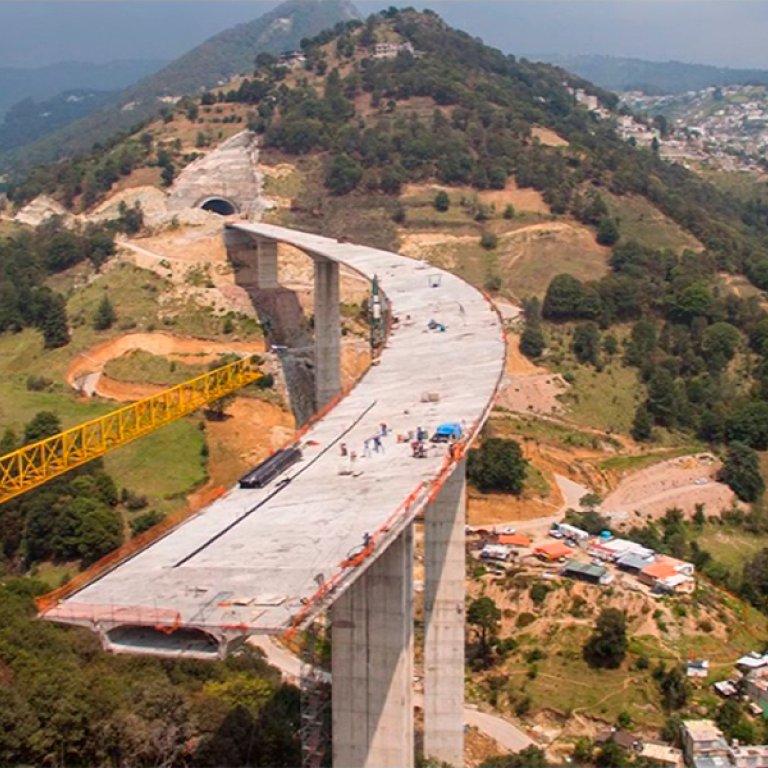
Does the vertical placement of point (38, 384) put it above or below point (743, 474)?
above

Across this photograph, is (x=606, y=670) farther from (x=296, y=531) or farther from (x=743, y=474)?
(x=743, y=474)

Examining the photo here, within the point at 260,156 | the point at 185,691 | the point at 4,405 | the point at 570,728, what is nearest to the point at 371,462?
the point at 185,691

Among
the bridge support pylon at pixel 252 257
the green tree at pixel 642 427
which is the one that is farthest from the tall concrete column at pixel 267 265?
the green tree at pixel 642 427

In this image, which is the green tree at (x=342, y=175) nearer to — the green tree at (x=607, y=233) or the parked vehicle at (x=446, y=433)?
the green tree at (x=607, y=233)

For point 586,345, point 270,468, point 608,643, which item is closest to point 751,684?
point 608,643

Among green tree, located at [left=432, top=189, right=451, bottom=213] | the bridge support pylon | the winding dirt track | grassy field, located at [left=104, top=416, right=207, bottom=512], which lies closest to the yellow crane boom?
grassy field, located at [left=104, top=416, right=207, bottom=512]

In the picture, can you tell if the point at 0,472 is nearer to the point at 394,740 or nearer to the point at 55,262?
the point at 394,740
